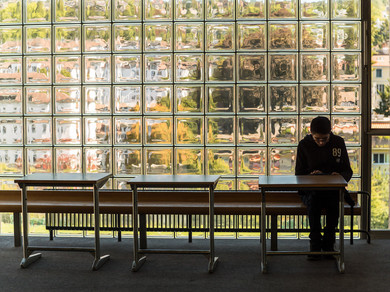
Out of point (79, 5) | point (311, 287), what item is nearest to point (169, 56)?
point (79, 5)

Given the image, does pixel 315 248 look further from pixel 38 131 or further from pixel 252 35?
pixel 38 131

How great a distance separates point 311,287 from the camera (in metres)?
3.85

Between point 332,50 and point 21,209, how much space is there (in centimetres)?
322

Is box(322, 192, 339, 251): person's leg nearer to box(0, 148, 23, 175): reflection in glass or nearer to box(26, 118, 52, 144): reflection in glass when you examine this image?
box(26, 118, 52, 144): reflection in glass

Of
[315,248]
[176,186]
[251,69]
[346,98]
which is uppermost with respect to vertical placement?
[251,69]

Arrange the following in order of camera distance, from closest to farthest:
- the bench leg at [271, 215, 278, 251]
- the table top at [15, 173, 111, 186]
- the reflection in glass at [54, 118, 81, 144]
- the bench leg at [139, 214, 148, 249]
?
the table top at [15, 173, 111, 186] → the bench leg at [271, 215, 278, 251] → the bench leg at [139, 214, 148, 249] → the reflection in glass at [54, 118, 81, 144]

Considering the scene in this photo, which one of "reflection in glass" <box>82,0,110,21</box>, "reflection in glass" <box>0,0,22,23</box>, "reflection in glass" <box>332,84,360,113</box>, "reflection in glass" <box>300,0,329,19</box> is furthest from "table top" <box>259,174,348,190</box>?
"reflection in glass" <box>0,0,22,23</box>

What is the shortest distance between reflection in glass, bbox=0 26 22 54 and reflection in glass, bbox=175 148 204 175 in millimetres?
1894

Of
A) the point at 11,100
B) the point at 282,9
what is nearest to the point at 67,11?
the point at 11,100

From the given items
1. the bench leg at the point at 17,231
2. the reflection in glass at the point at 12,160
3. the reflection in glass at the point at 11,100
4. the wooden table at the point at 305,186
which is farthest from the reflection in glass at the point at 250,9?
the bench leg at the point at 17,231

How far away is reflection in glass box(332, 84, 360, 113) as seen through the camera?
5.27 meters

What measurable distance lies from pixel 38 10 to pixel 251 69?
7.16ft

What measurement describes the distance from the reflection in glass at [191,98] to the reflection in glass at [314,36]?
43.1 inches

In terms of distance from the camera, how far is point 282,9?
17.3 feet
